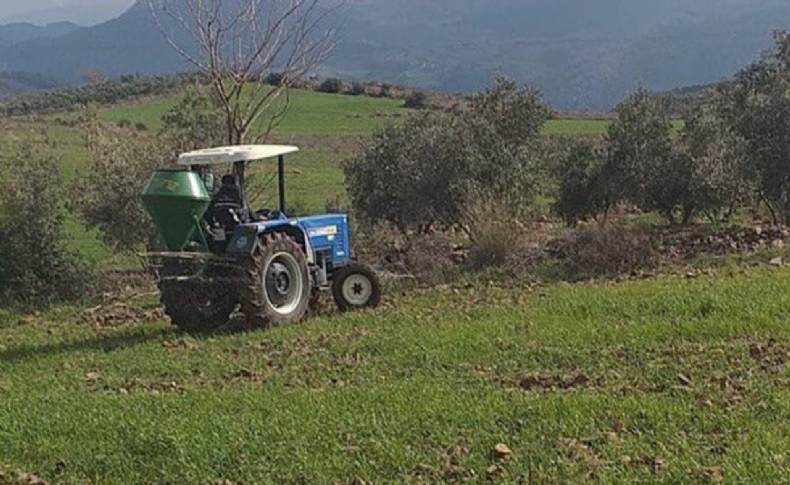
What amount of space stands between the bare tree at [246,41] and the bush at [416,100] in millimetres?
39726

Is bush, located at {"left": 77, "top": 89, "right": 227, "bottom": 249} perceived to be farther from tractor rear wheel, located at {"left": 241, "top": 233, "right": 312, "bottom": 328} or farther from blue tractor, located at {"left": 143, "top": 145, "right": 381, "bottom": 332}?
tractor rear wheel, located at {"left": 241, "top": 233, "right": 312, "bottom": 328}

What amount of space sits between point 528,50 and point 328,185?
287 feet

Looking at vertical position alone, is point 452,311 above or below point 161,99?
below

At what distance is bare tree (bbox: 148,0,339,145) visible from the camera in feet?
49.6

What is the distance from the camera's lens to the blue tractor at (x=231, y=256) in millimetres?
11422

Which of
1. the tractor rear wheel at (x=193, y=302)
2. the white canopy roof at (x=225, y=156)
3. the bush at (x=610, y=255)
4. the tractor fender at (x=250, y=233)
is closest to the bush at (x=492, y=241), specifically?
the bush at (x=610, y=255)

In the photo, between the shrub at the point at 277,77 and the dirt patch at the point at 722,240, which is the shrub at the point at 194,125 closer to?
the shrub at the point at 277,77

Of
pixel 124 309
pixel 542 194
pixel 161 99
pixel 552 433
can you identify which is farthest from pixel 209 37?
pixel 161 99

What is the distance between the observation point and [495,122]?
19.5 m

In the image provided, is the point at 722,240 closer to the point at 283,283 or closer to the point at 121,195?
the point at 283,283

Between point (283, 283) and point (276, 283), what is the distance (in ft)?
0.52

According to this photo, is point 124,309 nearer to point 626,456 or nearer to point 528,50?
point 626,456

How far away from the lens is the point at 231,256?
11625 millimetres

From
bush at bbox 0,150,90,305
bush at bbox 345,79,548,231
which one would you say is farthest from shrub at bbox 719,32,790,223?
bush at bbox 0,150,90,305
